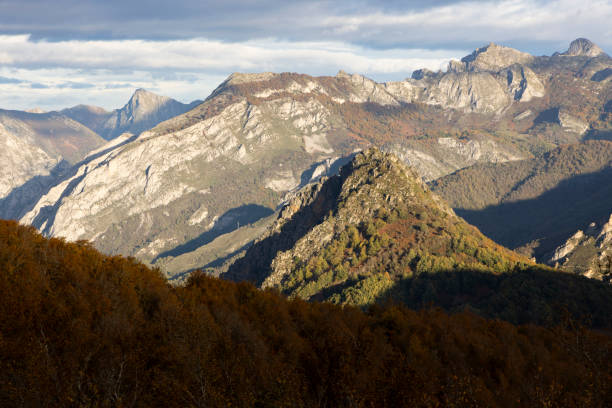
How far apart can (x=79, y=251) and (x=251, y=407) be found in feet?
186

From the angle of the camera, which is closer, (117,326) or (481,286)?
(117,326)

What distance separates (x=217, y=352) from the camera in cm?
4084

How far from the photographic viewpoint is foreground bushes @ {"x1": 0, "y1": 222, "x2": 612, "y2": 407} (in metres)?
29.0

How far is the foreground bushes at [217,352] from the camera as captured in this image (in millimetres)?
29000

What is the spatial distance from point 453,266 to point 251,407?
168639 mm

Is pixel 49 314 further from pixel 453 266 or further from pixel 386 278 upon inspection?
pixel 453 266

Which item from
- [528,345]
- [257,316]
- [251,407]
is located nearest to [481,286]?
[528,345]

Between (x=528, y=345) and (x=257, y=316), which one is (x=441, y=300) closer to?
(x=528, y=345)

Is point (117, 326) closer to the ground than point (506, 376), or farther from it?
farther from it

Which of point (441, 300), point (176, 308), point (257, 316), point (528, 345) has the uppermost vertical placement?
point (176, 308)

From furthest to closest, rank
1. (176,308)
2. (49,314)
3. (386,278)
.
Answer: (386,278), (176,308), (49,314)

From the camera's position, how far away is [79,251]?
71.8m

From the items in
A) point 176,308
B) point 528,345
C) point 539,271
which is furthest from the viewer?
point 539,271

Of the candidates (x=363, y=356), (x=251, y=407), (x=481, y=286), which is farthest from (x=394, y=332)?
(x=481, y=286)
